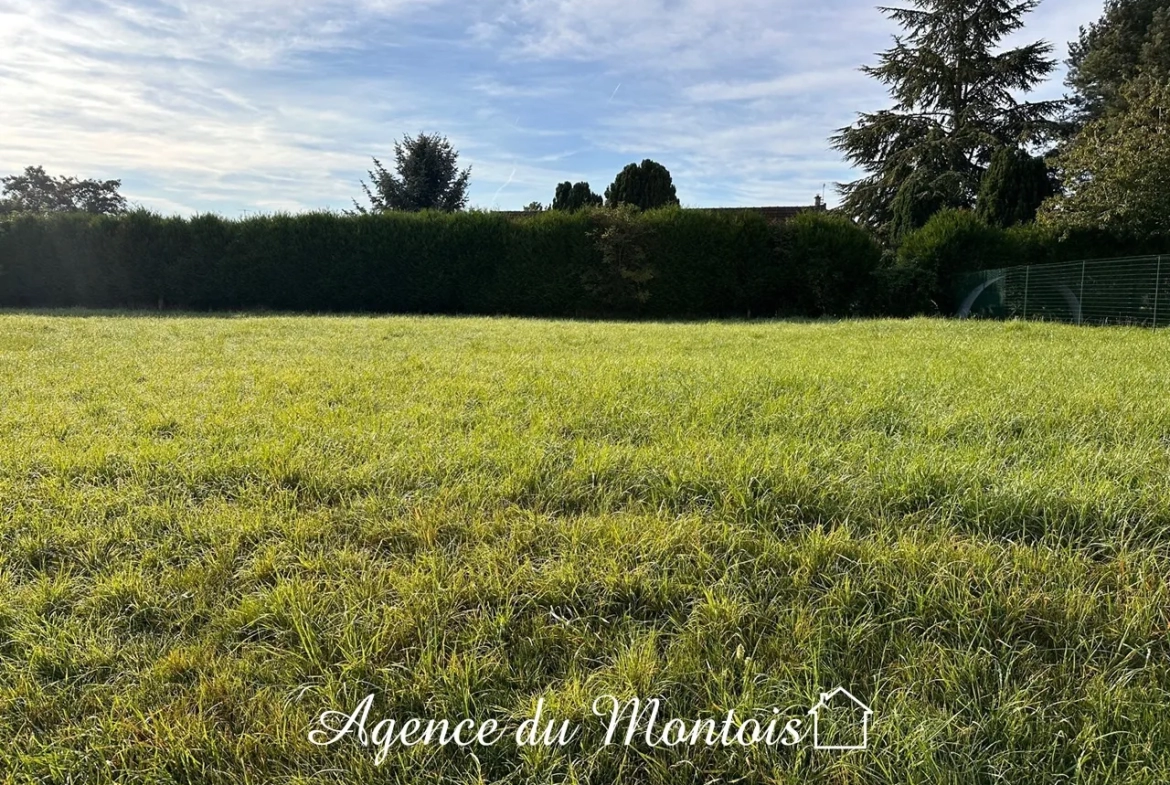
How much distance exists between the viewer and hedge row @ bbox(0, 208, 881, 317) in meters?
13.8

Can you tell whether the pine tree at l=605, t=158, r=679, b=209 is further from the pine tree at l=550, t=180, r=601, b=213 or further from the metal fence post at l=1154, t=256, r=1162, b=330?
the metal fence post at l=1154, t=256, r=1162, b=330

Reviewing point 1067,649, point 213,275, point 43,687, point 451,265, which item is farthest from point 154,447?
point 213,275

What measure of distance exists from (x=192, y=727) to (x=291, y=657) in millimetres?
236

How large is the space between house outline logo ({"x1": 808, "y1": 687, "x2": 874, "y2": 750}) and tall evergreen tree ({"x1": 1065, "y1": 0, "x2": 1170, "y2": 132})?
2371 cm

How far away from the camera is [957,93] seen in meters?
19.0

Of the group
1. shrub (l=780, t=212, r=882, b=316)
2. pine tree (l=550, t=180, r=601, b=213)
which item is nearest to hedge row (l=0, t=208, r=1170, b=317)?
shrub (l=780, t=212, r=882, b=316)

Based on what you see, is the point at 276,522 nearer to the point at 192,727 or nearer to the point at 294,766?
the point at 192,727

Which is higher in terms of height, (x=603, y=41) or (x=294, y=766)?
(x=603, y=41)

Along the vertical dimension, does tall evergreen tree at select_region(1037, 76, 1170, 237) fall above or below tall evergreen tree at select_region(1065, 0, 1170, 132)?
below

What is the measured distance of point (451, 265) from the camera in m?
14.5

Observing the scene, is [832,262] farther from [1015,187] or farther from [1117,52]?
[1117,52]

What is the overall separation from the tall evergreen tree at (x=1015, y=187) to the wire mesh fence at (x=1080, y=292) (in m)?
3.91

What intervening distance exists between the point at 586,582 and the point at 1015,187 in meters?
18.0

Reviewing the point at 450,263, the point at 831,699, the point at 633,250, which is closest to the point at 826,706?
the point at 831,699
